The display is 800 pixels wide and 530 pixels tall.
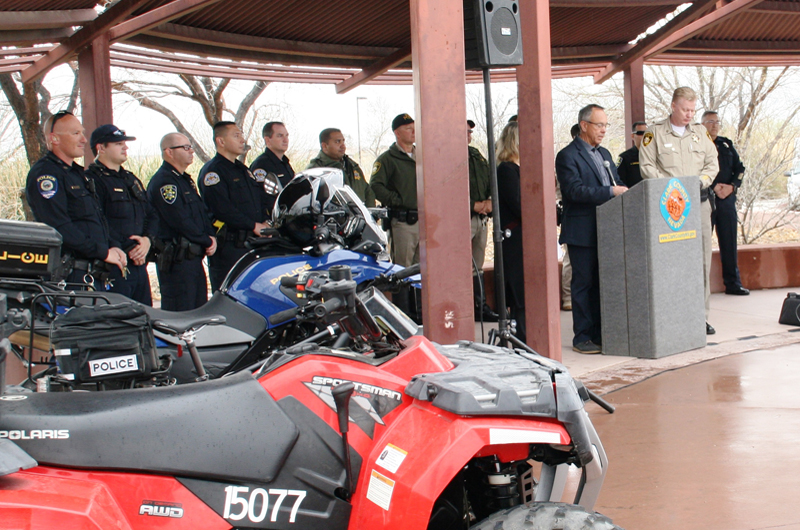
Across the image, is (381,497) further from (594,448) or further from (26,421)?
(26,421)

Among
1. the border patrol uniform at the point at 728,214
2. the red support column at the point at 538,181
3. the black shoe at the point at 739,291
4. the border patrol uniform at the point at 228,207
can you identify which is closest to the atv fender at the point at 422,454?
the red support column at the point at 538,181

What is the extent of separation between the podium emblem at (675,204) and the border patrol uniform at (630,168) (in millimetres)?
1957

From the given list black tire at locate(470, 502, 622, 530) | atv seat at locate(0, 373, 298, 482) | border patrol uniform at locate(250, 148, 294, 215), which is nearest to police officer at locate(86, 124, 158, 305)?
border patrol uniform at locate(250, 148, 294, 215)

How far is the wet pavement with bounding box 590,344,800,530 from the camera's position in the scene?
319cm

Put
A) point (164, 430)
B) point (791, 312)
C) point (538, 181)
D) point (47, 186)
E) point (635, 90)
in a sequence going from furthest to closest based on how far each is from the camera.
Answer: point (635, 90) → point (791, 312) → point (47, 186) → point (538, 181) → point (164, 430)

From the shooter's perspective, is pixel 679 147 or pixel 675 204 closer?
pixel 675 204

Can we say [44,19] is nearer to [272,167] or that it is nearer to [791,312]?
[272,167]

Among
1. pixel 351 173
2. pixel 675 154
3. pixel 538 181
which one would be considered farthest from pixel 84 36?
pixel 675 154

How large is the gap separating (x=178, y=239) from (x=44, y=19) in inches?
78.6

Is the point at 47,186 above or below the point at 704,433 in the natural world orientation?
above

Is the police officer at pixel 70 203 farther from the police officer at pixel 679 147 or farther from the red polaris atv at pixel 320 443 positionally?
the police officer at pixel 679 147

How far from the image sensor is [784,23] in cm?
948

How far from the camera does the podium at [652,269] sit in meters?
5.99

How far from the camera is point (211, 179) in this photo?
6562 millimetres
